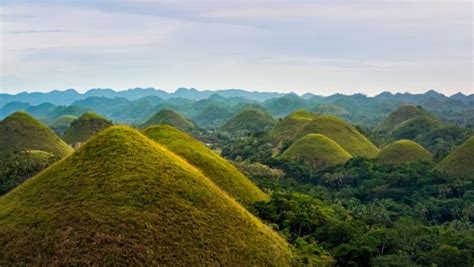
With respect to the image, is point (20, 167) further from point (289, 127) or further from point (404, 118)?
point (404, 118)

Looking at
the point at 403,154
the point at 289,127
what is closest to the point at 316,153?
the point at 403,154

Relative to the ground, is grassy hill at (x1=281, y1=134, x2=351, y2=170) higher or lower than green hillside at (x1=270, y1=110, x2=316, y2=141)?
lower

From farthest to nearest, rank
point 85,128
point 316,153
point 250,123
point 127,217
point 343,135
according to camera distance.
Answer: point 250,123 < point 343,135 < point 85,128 < point 316,153 < point 127,217

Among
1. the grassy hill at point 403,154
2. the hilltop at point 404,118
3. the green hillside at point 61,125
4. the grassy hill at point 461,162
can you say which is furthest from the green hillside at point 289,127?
the green hillside at point 61,125

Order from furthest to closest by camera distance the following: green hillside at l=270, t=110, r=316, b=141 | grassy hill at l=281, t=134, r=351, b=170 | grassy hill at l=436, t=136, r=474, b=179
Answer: green hillside at l=270, t=110, r=316, b=141 → grassy hill at l=281, t=134, r=351, b=170 → grassy hill at l=436, t=136, r=474, b=179

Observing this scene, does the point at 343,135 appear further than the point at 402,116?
No

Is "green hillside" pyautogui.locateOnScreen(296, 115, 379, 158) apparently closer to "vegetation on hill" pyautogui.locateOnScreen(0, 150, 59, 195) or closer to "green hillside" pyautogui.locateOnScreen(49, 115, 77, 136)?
"vegetation on hill" pyautogui.locateOnScreen(0, 150, 59, 195)

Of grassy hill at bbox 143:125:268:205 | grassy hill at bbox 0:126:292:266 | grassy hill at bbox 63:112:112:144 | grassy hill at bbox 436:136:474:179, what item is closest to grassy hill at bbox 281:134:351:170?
grassy hill at bbox 436:136:474:179

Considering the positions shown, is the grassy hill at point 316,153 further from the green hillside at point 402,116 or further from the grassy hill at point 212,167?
the green hillside at point 402,116
